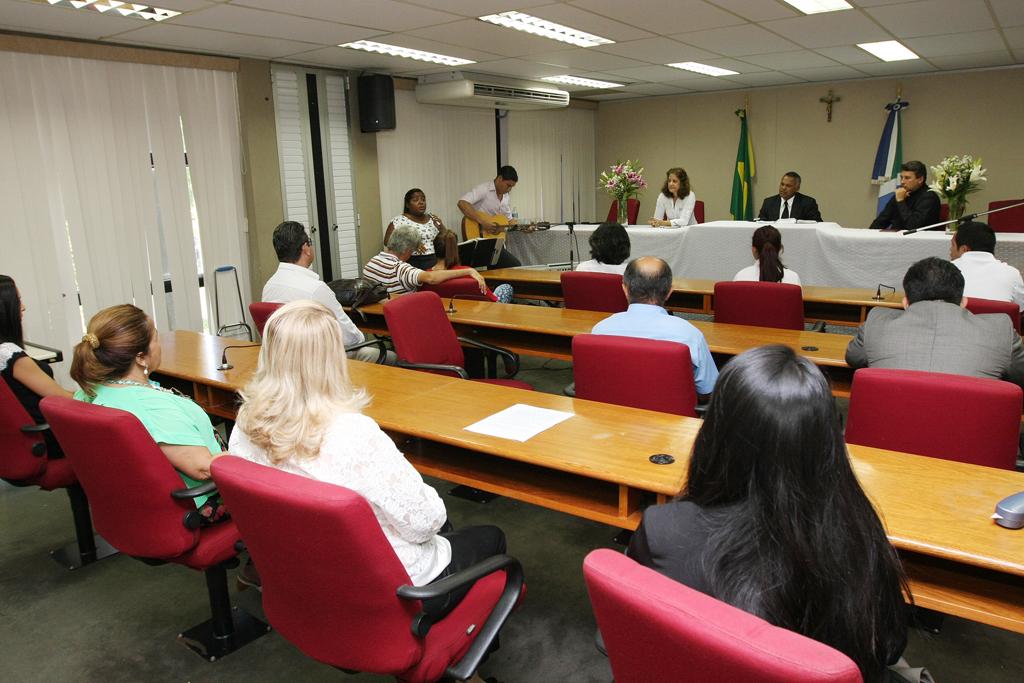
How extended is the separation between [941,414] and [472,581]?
1447 mm

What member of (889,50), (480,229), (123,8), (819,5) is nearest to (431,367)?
(123,8)

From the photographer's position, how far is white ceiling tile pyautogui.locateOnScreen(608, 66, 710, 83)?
755 cm

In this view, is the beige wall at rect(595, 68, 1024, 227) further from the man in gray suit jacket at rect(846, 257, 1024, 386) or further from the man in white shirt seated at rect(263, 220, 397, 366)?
the man in white shirt seated at rect(263, 220, 397, 366)

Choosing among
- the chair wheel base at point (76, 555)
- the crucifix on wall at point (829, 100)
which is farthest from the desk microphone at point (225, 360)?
the crucifix on wall at point (829, 100)

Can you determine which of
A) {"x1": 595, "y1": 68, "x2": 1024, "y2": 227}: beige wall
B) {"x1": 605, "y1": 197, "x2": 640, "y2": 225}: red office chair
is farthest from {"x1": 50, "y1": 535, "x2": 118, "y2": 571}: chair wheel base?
{"x1": 595, "y1": 68, "x2": 1024, "y2": 227}: beige wall

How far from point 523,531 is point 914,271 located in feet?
6.09

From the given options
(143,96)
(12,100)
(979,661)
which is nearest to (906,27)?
(979,661)

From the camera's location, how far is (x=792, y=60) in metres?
7.16

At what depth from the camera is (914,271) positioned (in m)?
2.64

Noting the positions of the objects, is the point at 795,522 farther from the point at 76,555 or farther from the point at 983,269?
the point at 983,269

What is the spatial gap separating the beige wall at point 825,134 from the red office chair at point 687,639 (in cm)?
934

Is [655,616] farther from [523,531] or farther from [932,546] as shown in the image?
[523,531]

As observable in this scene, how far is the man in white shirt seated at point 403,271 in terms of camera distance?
15.8 feet

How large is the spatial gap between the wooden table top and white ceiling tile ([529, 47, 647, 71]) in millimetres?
4303
